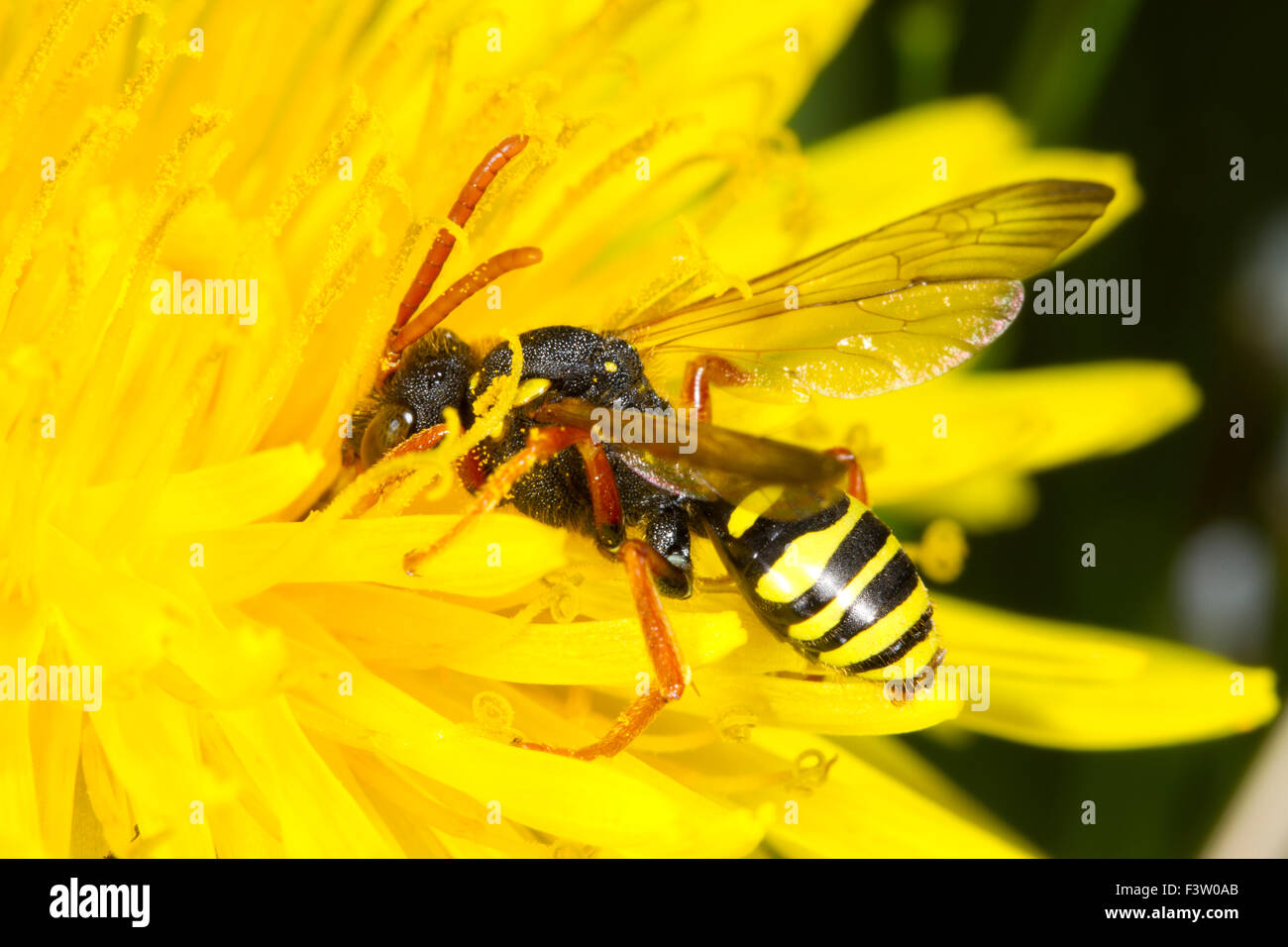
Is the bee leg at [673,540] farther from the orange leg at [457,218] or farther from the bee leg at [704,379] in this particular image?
the orange leg at [457,218]

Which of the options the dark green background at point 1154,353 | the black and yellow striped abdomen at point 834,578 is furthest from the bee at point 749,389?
the dark green background at point 1154,353

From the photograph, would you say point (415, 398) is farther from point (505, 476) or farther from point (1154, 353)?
point (1154, 353)

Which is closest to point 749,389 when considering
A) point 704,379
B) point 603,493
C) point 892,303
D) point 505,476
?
point 704,379

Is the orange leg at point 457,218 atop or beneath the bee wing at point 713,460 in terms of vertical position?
atop

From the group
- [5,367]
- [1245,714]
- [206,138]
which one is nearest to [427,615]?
[5,367]

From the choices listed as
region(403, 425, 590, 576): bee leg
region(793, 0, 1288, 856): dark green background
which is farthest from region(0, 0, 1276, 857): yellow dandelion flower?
region(793, 0, 1288, 856): dark green background

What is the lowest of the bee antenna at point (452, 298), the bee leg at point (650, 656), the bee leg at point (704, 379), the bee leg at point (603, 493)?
the bee leg at point (650, 656)
